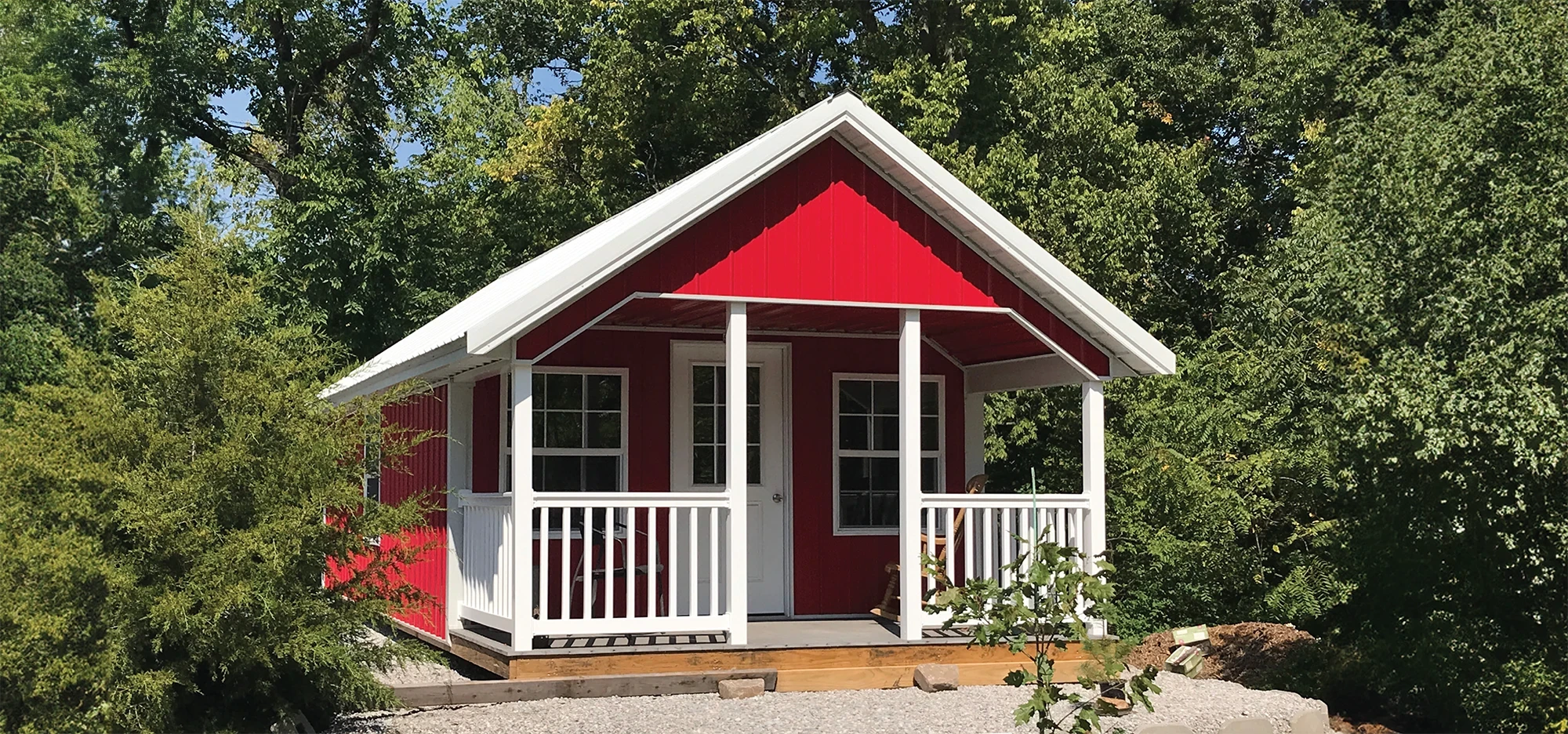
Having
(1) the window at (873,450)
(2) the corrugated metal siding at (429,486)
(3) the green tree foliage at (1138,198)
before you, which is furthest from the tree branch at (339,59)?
(1) the window at (873,450)

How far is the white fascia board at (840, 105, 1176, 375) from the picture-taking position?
10617 mm

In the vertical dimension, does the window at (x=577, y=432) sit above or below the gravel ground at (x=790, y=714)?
above

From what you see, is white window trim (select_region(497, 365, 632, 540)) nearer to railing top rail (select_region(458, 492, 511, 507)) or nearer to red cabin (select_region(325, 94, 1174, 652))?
red cabin (select_region(325, 94, 1174, 652))

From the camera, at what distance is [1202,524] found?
48.8 ft

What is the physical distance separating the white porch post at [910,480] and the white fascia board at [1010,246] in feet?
2.73

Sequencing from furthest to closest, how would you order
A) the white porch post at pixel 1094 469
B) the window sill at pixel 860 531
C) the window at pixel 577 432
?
1. the window sill at pixel 860 531
2. the window at pixel 577 432
3. the white porch post at pixel 1094 469

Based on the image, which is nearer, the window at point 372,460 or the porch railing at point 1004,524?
the window at point 372,460

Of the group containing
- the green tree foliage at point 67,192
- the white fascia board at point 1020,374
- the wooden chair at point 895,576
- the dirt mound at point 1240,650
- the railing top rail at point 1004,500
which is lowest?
the dirt mound at point 1240,650

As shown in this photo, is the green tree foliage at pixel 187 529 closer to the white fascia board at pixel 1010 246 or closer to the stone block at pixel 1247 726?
the white fascia board at pixel 1010 246

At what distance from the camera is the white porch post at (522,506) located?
32.0ft

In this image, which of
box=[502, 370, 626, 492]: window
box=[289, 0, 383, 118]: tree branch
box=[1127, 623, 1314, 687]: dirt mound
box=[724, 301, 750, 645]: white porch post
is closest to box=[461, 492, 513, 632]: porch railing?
box=[502, 370, 626, 492]: window

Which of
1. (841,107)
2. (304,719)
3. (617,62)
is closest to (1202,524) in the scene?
(841,107)

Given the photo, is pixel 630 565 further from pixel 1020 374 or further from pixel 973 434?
pixel 973 434

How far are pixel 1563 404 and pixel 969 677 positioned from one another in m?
4.35
